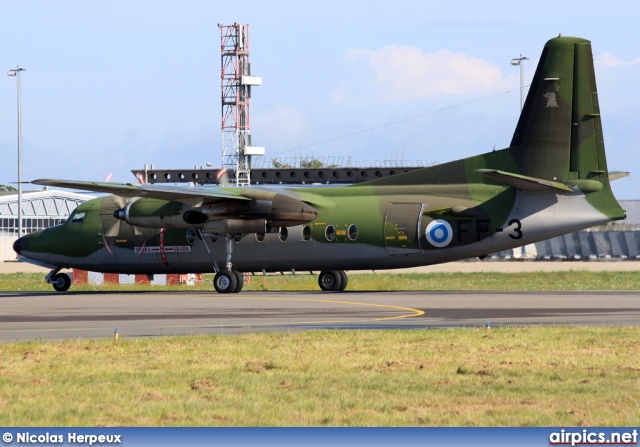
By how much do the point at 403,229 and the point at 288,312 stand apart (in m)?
9.44

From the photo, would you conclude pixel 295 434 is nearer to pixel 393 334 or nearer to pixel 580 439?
pixel 580 439

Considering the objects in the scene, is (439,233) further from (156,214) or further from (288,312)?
(156,214)

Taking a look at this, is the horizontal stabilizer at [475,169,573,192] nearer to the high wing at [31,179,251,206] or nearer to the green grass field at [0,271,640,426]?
the high wing at [31,179,251,206]

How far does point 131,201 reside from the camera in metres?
39.6

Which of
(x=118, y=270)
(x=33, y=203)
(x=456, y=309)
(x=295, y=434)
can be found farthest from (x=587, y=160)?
(x=33, y=203)

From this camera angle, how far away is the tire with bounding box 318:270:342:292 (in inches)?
1574

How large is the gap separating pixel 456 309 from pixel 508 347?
9.05 m

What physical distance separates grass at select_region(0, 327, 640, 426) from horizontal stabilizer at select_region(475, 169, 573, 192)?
39.9ft

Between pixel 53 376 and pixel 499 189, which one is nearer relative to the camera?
pixel 53 376

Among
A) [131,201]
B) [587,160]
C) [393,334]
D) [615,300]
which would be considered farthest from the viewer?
[131,201]

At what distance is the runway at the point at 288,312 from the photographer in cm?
2259

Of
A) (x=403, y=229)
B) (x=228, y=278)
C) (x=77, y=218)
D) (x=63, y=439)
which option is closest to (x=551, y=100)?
(x=403, y=229)

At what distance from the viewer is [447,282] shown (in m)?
52.1

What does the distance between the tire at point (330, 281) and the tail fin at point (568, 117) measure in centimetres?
963
